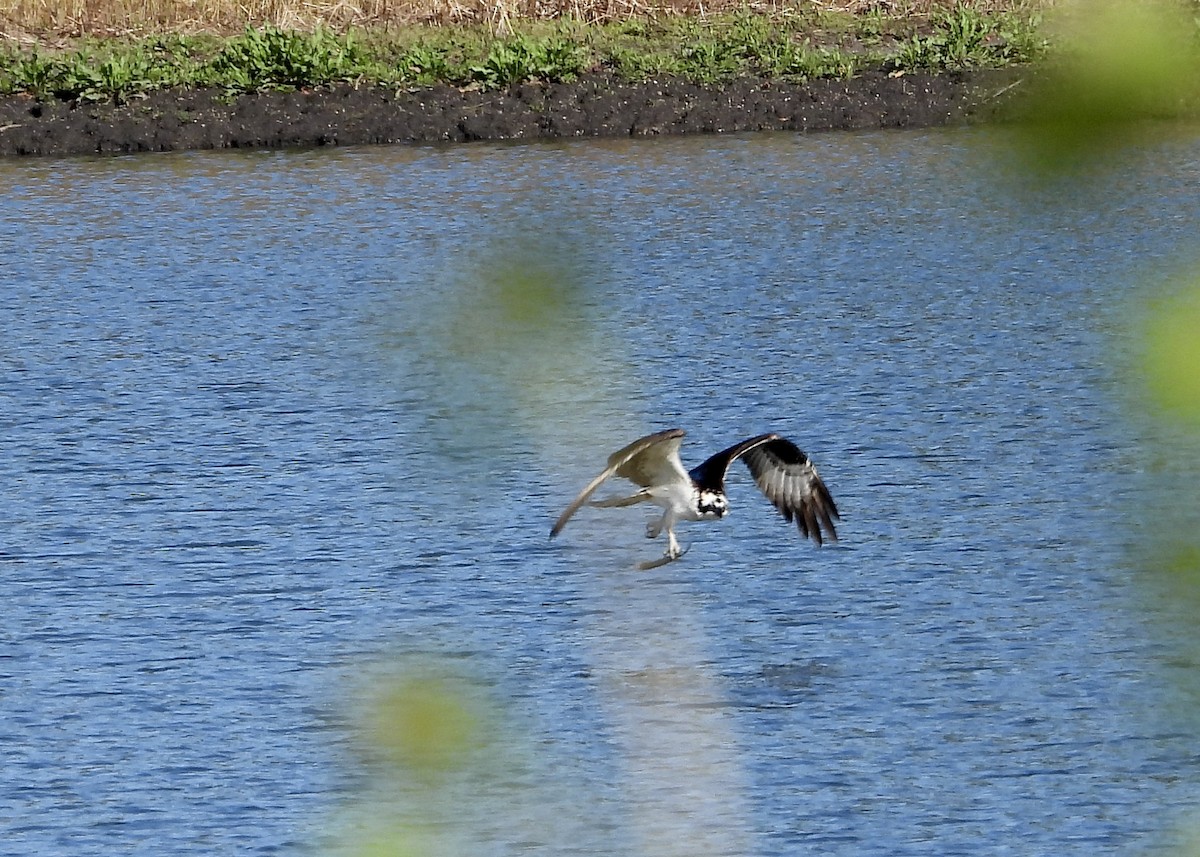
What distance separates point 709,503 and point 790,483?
0.73 meters

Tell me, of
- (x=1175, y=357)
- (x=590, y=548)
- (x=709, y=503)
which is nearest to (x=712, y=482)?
(x=709, y=503)

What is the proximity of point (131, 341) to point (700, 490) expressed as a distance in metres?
10.4

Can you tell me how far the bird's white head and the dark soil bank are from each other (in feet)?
63.8

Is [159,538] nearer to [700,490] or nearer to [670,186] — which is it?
[700,490]

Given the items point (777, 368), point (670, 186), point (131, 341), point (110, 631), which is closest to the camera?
point (110, 631)

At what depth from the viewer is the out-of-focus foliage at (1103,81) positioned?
948 mm

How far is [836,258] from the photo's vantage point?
2020 cm

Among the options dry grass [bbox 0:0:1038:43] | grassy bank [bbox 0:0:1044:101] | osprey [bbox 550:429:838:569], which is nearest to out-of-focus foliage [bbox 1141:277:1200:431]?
osprey [bbox 550:429:838:569]

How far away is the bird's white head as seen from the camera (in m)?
7.80

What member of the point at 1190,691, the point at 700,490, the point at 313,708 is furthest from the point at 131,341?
the point at 1190,691

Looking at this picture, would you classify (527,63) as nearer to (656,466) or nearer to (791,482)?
(791,482)

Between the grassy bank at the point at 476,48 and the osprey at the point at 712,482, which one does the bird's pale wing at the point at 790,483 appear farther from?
the grassy bank at the point at 476,48

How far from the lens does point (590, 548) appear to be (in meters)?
3.65

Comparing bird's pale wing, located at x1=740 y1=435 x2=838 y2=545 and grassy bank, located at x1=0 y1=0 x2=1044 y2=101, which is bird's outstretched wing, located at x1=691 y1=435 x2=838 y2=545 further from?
grassy bank, located at x1=0 y1=0 x2=1044 y2=101
